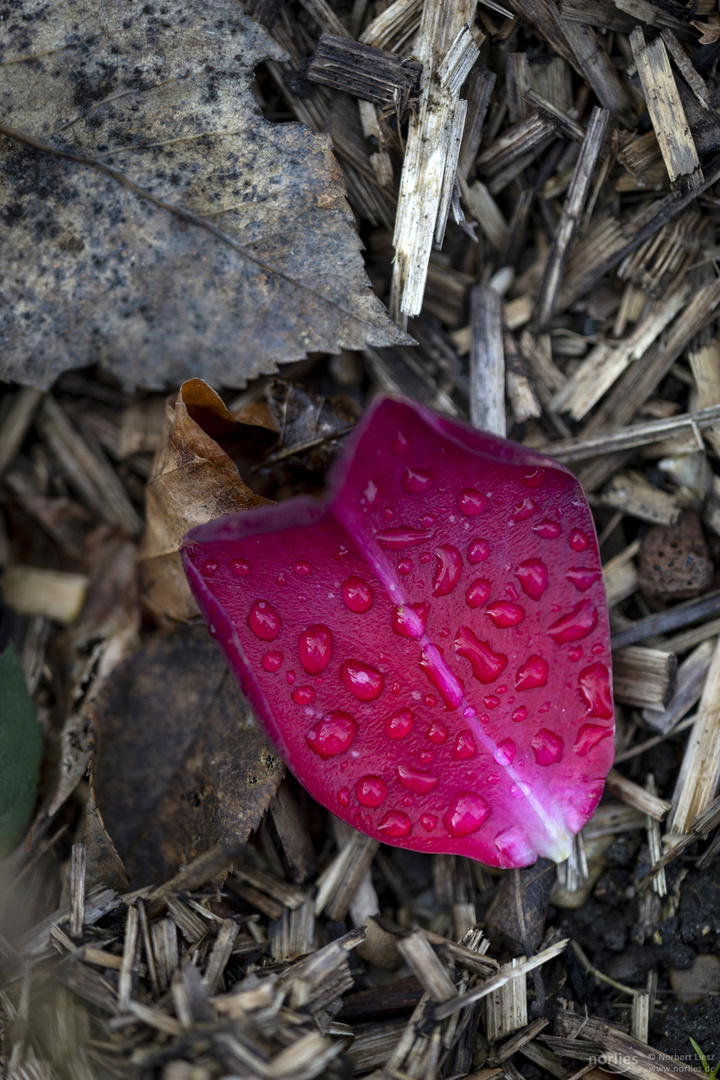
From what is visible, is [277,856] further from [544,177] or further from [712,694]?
[544,177]

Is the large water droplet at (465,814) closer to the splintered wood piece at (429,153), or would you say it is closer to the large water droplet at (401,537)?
the large water droplet at (401,537)

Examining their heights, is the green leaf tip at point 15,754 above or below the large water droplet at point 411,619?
below

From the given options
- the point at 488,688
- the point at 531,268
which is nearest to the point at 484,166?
the point at 531,268

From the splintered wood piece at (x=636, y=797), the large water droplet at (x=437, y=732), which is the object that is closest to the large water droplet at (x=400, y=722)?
the large water droplet at (x=437, y=732)

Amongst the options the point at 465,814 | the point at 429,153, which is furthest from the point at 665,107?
the point at 465,814

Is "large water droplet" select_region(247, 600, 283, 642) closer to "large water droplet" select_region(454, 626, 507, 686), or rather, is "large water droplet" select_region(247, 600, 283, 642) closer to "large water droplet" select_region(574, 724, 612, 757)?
"large water droplet" select_region(454, 626, 507, 686)

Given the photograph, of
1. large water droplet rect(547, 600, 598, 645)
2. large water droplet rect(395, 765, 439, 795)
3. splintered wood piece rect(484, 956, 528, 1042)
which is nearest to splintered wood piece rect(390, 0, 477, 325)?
large water droplet rect(547, 600, 598, 645)

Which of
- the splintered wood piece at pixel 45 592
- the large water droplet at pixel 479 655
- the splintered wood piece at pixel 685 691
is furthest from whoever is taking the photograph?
the splintered wood piece at pixel 45 592
